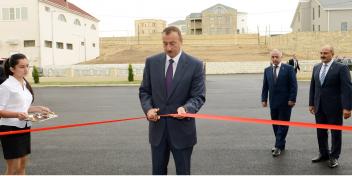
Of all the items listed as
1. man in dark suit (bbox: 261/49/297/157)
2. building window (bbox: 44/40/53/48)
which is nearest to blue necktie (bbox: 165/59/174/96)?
man in dark suit (bbox: 261/49/297/157)

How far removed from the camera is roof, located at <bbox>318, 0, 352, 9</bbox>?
58938 millimetres

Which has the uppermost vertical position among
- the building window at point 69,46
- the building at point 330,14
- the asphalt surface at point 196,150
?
the building at point 330,14

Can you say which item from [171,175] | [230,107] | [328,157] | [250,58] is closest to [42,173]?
[171,175]

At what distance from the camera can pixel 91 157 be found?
23.6 ft

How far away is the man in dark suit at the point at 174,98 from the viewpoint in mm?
4188

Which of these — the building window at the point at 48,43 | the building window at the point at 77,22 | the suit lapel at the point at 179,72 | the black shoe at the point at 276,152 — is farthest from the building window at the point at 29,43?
the suit lapel at the point at 179,72

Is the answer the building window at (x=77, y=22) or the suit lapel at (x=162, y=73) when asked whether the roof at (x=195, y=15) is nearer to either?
the building window at (x=77, y=22)

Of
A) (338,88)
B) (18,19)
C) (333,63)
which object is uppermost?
(18,19)

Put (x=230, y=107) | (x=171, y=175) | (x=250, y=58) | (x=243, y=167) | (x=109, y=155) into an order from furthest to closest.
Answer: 1. (x=250, y=58)
2. (x=230, y=107)
3. (x=109, y=155)
4. (x=243, y=167)
5. (x=171, y=175)

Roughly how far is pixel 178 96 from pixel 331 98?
344 centimetres

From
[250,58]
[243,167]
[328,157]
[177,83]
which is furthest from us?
[250,58]

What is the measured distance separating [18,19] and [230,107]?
113 ft

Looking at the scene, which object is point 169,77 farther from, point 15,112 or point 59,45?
point 59,45

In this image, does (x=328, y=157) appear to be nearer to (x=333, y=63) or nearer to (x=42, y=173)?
(x=333, y=63)
